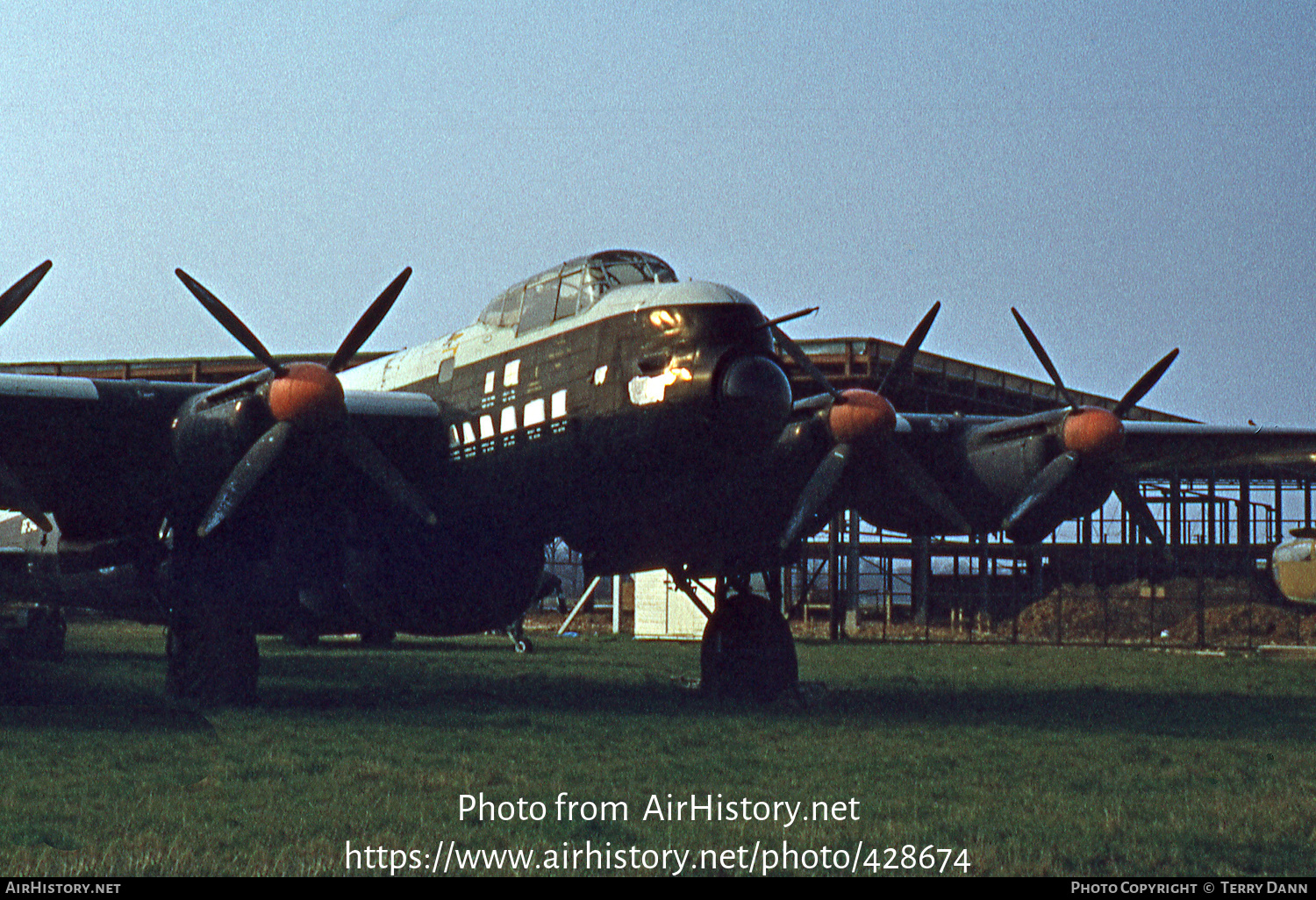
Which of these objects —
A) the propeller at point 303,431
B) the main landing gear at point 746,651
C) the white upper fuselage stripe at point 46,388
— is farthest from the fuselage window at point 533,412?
the white upper fuselage stripe at point 46,388

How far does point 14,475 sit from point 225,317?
12.3ft

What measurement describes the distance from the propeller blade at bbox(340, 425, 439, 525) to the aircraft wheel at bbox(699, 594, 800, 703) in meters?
6.35

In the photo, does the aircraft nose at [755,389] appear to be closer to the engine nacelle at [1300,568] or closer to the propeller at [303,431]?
the propeller at [303,431]

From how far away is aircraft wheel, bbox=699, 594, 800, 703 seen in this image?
21.4 metres

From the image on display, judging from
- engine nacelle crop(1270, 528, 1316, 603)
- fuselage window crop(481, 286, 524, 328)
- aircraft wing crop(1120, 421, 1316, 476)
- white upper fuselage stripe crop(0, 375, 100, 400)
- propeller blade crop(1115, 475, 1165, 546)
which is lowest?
engine nacelle crop(1270, 528, 1316, 603)

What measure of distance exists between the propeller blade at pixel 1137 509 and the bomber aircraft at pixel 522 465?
6 centimetres

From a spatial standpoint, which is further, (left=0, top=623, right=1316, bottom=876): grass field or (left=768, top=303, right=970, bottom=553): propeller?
(left=768, top=303, right=970, bottom=553): propeller

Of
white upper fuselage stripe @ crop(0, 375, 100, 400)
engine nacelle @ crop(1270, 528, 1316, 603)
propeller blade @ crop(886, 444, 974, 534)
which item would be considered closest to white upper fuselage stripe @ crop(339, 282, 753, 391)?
propeller blade @ crop(886, 444, 974, 534)

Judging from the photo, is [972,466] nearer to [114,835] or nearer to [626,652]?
[114,835]

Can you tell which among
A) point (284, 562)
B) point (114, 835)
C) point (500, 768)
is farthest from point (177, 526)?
point (114, 835)

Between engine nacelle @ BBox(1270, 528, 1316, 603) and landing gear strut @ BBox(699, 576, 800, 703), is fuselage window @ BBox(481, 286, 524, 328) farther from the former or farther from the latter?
engine nacelle @ BBox(1270, 528, 1316, 603)

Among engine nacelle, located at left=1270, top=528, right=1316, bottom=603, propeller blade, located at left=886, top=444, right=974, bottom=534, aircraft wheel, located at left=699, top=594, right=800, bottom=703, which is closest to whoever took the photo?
propeller blade, located at left=886, top=444, right=974, bottom=534

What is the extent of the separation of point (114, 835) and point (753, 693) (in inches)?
525

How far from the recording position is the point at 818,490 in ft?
59.8
